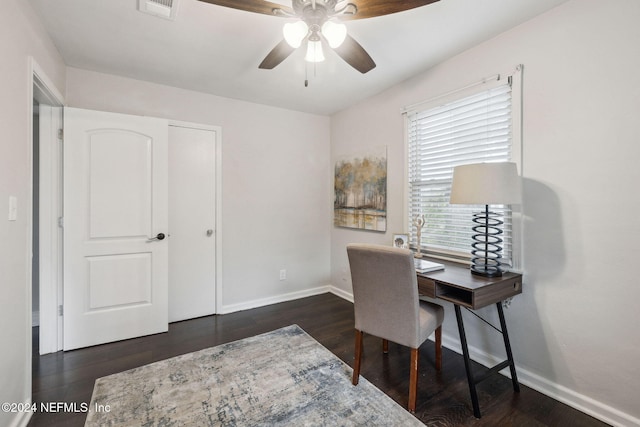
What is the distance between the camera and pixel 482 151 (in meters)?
2.19

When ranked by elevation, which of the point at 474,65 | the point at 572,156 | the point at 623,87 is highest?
the point at 474,65

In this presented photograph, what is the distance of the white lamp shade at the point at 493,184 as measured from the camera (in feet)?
5.71

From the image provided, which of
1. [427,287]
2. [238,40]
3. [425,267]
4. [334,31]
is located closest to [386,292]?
[427,287]

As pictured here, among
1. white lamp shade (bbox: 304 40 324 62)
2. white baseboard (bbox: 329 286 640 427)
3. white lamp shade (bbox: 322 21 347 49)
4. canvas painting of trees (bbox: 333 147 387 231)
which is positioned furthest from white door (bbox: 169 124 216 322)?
white baseboard (bbox: 329 286 640 427)

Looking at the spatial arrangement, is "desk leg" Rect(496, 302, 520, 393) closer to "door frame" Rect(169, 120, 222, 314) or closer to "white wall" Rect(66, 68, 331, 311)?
"white wall" Rect(66, 68, 331, 311)

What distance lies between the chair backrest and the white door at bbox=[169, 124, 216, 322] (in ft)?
6.31

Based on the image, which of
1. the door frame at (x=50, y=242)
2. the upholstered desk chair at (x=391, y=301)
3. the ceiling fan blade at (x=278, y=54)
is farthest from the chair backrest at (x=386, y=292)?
the door frame at (x=50, y=242)

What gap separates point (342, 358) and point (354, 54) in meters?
2.22

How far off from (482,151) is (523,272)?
933 mm

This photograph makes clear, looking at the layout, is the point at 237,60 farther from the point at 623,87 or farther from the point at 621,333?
the point at 621,333

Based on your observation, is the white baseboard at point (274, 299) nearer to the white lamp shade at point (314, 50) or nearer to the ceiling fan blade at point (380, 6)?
the white lamp shade at point (314, 50)

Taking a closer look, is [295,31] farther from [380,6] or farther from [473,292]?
[473,292]

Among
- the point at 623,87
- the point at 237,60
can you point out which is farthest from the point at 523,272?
the point at 237,60

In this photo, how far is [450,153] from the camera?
2422mm
